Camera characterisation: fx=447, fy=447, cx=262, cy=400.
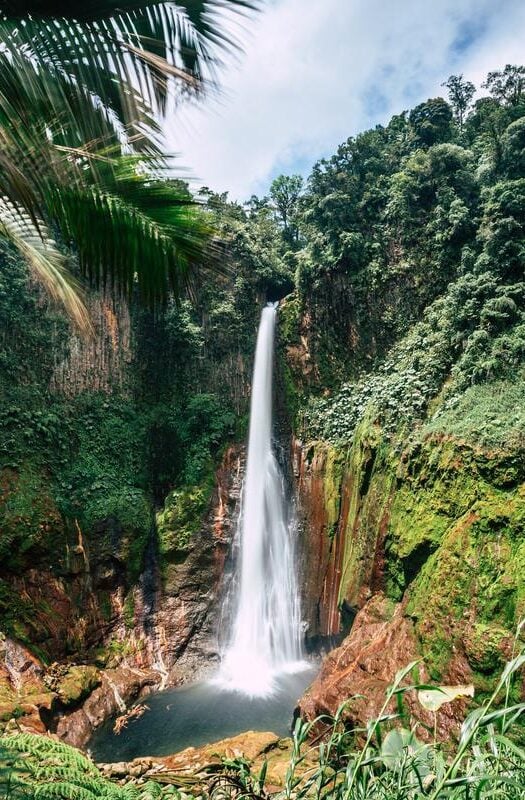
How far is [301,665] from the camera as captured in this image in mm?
10547

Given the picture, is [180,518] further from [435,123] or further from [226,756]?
[435,123]

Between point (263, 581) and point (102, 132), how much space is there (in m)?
11.9

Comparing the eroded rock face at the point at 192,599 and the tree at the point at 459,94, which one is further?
the tree at the point at 459,94

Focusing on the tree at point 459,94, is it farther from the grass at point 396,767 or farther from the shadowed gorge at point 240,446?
the grass at point 396,767

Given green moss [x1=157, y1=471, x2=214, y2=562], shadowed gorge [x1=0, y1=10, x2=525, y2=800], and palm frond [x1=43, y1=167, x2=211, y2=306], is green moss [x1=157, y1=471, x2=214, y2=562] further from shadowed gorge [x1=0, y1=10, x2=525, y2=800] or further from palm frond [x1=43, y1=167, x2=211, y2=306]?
palm frond [x1=43, y1=167, x2=211, y2=306]

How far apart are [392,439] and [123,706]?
301 inches

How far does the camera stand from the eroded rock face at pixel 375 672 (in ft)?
17.0

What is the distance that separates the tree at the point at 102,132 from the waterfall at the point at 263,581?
9591 millimetres

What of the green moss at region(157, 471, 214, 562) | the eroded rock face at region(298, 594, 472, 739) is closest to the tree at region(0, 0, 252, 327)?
the eroded rock face at region(298, 594, 472, 739)

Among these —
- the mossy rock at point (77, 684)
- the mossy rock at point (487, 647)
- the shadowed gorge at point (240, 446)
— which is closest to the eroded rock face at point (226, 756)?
the shadowed gorge at point (240, 446)

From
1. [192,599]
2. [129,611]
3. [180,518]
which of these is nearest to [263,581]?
[192,599]

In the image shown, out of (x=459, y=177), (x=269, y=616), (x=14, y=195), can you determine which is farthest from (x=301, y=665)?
(x=459, y=177)

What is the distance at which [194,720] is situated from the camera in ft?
26.8

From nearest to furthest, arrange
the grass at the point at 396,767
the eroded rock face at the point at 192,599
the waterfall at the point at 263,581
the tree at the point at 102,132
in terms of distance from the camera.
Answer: the grass at the point at 396,767
the tree at the point at 102,132
the waterfall at the point at 263,581
the eroded rock face at the point at 192,599
